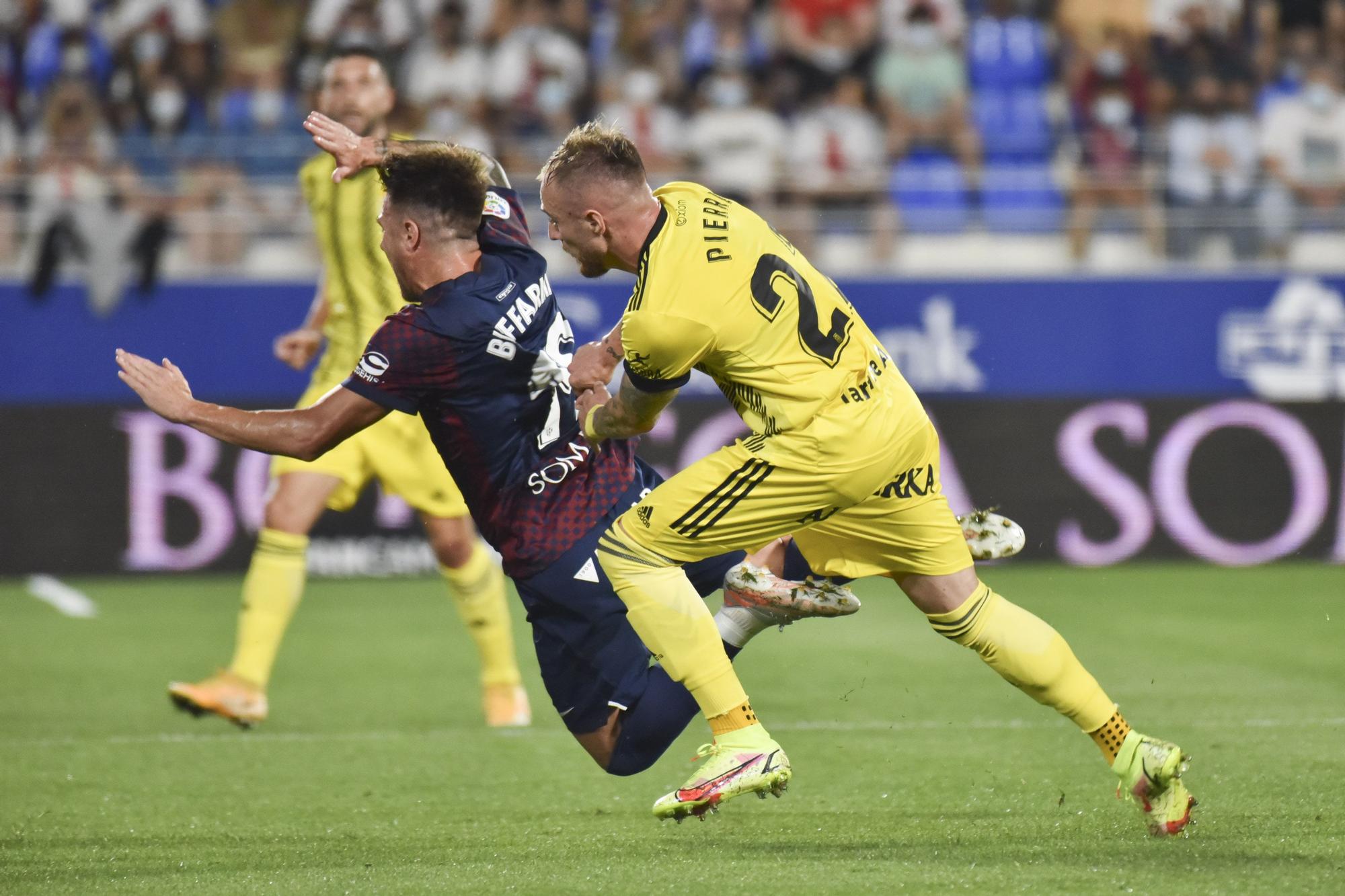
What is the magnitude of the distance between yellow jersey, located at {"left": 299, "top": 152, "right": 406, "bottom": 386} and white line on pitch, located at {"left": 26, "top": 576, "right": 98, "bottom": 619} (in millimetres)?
3821

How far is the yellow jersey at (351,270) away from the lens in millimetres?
7137

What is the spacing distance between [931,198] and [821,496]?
8709mm

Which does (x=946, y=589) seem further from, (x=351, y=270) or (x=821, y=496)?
(x=351, y=270)

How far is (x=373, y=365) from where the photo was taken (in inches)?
185

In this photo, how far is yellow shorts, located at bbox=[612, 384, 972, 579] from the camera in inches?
178

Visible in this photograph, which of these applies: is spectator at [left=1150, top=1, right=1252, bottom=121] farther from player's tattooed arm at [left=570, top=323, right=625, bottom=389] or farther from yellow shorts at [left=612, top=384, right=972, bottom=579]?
player's tattooed arm at [left=570, top=323, right=625, bottom=389]

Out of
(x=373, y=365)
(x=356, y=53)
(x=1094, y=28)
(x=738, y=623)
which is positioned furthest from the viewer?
(x=1094, y=28)

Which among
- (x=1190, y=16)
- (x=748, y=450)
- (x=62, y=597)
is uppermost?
(x=1190, y=16)

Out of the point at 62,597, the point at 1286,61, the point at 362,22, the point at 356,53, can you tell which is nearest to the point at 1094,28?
the point at 1286,61

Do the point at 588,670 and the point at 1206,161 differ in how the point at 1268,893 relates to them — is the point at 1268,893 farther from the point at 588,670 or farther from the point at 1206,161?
the point at 1206,161

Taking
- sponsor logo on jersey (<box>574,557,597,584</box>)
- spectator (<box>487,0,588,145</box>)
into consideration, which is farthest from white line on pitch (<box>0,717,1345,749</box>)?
spectator (<box>487,0,588,145</box>)

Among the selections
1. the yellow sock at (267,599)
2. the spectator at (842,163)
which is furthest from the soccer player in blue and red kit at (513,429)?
the spectator at (842,163)

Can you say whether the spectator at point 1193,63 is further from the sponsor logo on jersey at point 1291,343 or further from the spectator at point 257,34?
the spectator at point 257,34

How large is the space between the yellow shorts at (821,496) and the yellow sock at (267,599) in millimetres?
2627
